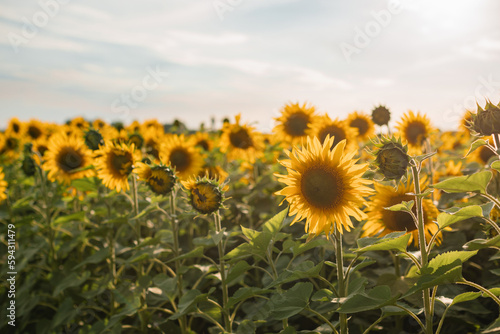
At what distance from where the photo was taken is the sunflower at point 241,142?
16.5ft

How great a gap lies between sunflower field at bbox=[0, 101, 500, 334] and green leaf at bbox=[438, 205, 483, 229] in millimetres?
13

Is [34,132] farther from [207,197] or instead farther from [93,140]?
[207,197]

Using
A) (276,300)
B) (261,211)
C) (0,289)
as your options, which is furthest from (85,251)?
(276,300)

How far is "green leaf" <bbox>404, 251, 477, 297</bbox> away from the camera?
1557mm

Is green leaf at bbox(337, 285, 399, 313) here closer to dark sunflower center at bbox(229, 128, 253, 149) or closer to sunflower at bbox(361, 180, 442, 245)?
sunflower at bbox(361, 180, 442, 245)

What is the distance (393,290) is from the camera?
8.04 feet

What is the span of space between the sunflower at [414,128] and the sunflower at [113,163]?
270 cm

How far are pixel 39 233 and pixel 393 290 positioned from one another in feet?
12.0

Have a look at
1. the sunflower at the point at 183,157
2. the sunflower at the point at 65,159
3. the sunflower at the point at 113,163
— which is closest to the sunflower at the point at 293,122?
the sunflower at the point at 183,157

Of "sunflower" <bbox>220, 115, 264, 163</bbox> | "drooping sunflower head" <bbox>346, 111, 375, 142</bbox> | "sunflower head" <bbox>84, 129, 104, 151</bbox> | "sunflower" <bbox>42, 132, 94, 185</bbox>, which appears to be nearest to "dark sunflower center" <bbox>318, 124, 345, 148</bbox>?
"drooping sunflower head" <bbox>346, 111, 375, 142</bbox>

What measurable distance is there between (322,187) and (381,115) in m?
2.30

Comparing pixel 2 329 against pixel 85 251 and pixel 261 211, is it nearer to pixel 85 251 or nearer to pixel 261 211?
pixel 85 251

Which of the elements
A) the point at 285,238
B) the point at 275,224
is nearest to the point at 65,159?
the point at 285,238

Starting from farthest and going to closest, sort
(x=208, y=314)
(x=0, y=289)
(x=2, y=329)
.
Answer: (x=0, y=289)
(x=2, y=329)
(x=208, y=314)
